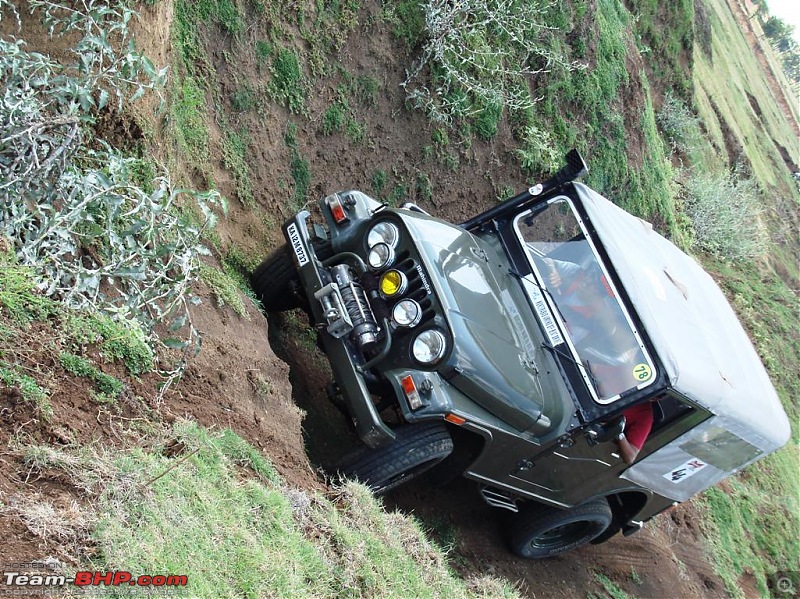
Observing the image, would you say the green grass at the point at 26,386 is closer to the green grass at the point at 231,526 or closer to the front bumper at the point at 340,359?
the green grass at the point at 231,526

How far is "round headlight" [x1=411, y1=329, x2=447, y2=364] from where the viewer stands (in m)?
4.87

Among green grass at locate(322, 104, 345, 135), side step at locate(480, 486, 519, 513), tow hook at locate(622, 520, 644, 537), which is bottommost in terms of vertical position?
tow hook at locate(622, 520, 644, 537)

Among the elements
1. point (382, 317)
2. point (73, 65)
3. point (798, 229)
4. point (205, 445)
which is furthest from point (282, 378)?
point (798, 229)

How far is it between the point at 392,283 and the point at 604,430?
1707 mm

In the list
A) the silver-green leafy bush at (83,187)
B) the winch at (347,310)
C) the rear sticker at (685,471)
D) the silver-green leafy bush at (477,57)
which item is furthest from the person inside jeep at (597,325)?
the silver-green leafy bush at (477,57)

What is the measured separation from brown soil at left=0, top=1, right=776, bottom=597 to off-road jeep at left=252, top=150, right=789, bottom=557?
429 millimetres

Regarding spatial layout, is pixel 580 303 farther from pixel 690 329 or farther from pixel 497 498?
pixel 497 498

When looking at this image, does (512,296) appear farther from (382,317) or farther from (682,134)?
(682,134)

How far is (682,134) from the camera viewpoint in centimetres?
1656

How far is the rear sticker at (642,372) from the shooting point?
17.3ft

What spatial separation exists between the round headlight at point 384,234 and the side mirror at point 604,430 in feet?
5.79

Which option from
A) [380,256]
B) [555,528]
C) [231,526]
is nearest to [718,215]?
[555,528]

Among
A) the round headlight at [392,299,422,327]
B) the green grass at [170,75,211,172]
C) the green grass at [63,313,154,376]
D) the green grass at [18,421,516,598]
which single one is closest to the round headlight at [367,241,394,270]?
the round headlight at [392,299,422,327]

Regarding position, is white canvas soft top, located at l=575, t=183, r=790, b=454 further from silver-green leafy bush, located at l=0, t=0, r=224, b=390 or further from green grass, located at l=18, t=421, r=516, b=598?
silver-green leafy bush, located at l=0, t=0, r=224, b=390
